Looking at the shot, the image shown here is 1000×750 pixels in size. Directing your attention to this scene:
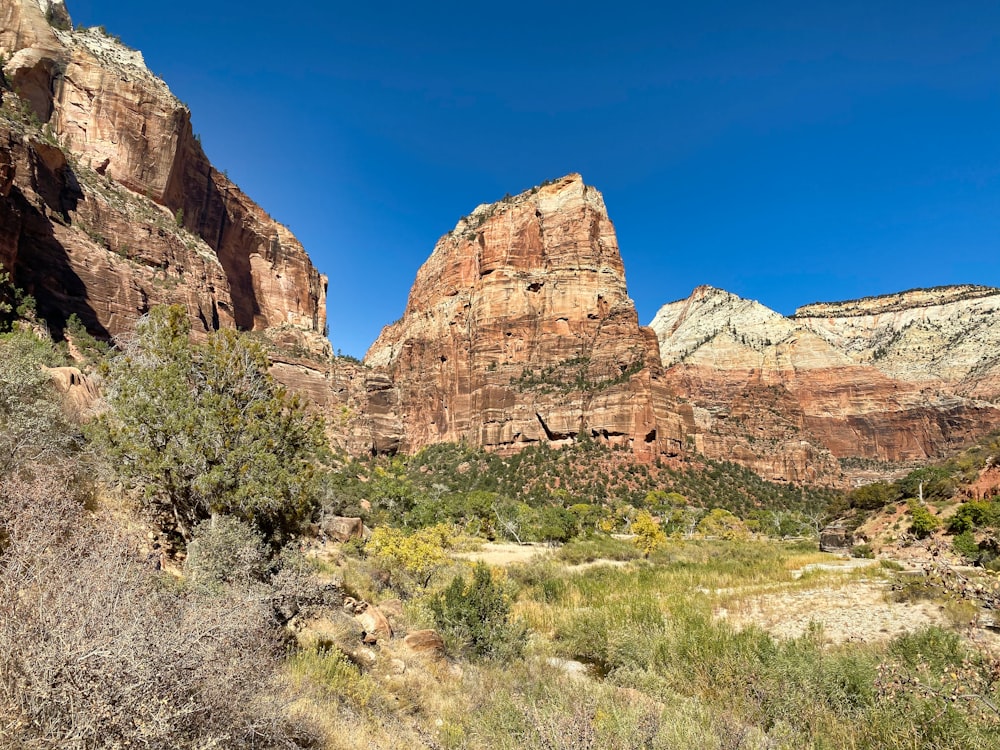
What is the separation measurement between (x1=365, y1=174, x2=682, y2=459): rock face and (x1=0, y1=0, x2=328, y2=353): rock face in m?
30.5

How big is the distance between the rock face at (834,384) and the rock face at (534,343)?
2503 cm

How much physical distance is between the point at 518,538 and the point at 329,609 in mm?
30814

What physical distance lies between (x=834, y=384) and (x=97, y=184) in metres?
121

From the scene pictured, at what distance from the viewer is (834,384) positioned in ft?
338

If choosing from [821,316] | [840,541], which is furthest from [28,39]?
[821,316]

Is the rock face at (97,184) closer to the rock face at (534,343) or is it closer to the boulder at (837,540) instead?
the rock face at (534,343)

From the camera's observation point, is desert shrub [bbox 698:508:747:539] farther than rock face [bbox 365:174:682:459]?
No

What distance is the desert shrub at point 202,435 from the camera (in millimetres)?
6938

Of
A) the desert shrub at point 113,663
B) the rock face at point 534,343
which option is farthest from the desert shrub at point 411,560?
the rock face at point 534,343

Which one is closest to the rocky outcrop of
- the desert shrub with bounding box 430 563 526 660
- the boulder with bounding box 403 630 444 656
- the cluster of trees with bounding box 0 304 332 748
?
the desert shrub with bounding box 430 563 526 660

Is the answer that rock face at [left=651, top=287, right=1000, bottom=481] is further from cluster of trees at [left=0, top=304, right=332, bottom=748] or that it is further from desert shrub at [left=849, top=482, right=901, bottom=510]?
cluster of trees at [left=0, top=304, right=332, bottom=748]

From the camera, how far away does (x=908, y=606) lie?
41.7ft

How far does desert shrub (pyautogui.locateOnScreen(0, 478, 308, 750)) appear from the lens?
2.42 m

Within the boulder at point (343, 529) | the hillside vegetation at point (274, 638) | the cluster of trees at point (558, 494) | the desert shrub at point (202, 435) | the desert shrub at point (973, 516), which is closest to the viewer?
the hillside vegetation at point (274, 638)
